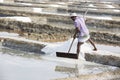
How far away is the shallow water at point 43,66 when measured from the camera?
21.4ft

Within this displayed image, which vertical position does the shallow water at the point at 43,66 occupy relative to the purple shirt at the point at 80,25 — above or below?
below

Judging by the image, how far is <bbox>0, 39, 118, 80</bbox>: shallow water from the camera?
21.4 feet

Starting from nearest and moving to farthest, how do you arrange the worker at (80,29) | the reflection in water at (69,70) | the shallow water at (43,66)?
1. the shallow water at (43,66)
2. the reflection in water at (69,70)
3. the worker at (80,29)

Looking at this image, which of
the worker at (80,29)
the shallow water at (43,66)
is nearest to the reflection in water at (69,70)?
the shallow water at (43,66)

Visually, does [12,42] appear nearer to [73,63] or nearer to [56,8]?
[73,63]

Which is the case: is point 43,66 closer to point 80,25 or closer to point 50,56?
point 50,56

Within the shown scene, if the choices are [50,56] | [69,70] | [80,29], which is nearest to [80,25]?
[80,29]

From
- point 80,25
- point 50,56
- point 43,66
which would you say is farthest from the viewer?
point 50,56

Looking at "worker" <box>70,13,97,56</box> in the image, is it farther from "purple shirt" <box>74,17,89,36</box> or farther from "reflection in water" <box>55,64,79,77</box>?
"reflection in water" <box>55,64,79,77</box>

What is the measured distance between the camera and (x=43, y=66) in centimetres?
730

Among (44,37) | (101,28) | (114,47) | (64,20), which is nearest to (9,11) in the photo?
(64,20)

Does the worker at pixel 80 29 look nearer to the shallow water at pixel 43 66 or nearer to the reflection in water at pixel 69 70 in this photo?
the shallow water at pixel 43 66

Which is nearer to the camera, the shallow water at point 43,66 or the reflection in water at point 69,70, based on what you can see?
the shallow water at point 43,66

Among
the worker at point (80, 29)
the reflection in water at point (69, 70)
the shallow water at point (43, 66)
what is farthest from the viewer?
the worker at point (80, 29)
